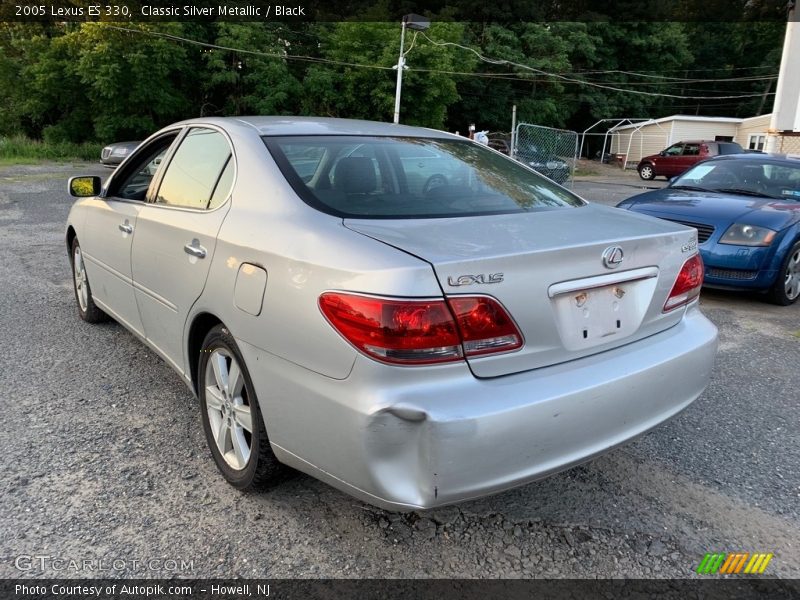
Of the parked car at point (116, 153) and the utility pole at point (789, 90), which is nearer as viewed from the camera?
the parked car at point (116, 153)

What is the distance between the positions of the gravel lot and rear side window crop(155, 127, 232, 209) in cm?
116

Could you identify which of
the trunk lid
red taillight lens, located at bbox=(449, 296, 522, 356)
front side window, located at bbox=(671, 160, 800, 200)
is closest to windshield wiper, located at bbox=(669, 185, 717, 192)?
front side window, located at bbox=(671, 160, 800, 200)

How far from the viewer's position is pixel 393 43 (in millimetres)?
31391

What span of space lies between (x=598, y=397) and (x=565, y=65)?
147 feet

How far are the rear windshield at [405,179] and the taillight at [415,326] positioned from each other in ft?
1.80

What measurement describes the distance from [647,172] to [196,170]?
2953cm

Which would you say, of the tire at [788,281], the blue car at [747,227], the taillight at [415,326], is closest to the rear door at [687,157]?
the blue car at [747,227]

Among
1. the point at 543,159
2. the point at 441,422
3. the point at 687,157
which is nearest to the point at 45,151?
the point at 543,159

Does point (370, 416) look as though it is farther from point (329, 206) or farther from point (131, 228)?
point (131, 228)

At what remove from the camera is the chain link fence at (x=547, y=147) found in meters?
17.4

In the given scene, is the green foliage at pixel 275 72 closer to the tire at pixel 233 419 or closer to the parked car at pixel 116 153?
the parked car at pixel 116 153

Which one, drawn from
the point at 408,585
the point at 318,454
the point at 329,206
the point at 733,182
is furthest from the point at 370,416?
the point at 733,182

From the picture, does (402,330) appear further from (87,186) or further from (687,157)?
(687,157)

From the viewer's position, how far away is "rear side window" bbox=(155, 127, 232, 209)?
9.37 feet
